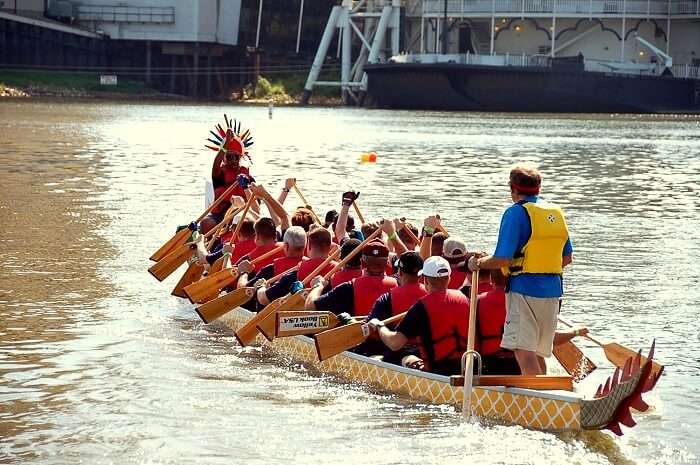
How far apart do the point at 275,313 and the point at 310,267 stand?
62 cm

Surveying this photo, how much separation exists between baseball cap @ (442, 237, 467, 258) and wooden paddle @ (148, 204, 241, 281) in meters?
5.13

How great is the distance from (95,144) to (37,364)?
30.6m

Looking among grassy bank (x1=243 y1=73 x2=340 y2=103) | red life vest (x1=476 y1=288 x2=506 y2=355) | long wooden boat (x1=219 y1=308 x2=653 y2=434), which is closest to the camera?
long wooden boat (x1=219 y1=308 x2=653 y2=434)

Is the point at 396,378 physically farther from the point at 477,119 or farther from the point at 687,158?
the point at 477,119

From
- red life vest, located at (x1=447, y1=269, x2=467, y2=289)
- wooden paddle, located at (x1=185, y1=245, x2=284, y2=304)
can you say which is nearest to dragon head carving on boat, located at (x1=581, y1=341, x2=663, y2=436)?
red life vest, located at (x1=447, y1=269, x2=467, y2=289)

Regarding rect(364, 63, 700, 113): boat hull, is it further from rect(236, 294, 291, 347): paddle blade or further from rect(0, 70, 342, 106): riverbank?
rect(236, 294, 291, 347): paddle blade

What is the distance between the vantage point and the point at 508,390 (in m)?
10.7

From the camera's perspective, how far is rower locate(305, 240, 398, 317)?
11.9 metres

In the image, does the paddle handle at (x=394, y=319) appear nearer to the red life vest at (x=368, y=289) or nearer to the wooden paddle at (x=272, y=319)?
the red life vest at (x=368, y=289)

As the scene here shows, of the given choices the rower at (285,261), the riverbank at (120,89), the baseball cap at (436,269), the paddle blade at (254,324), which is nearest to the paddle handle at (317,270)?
the paddle blade at (254,324)

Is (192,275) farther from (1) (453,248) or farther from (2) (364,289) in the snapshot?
(1) (453,248)

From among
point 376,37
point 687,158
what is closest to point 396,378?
point 687,158

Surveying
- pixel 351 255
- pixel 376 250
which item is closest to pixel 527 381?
pixel 376 250

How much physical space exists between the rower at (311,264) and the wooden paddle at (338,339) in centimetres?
156
